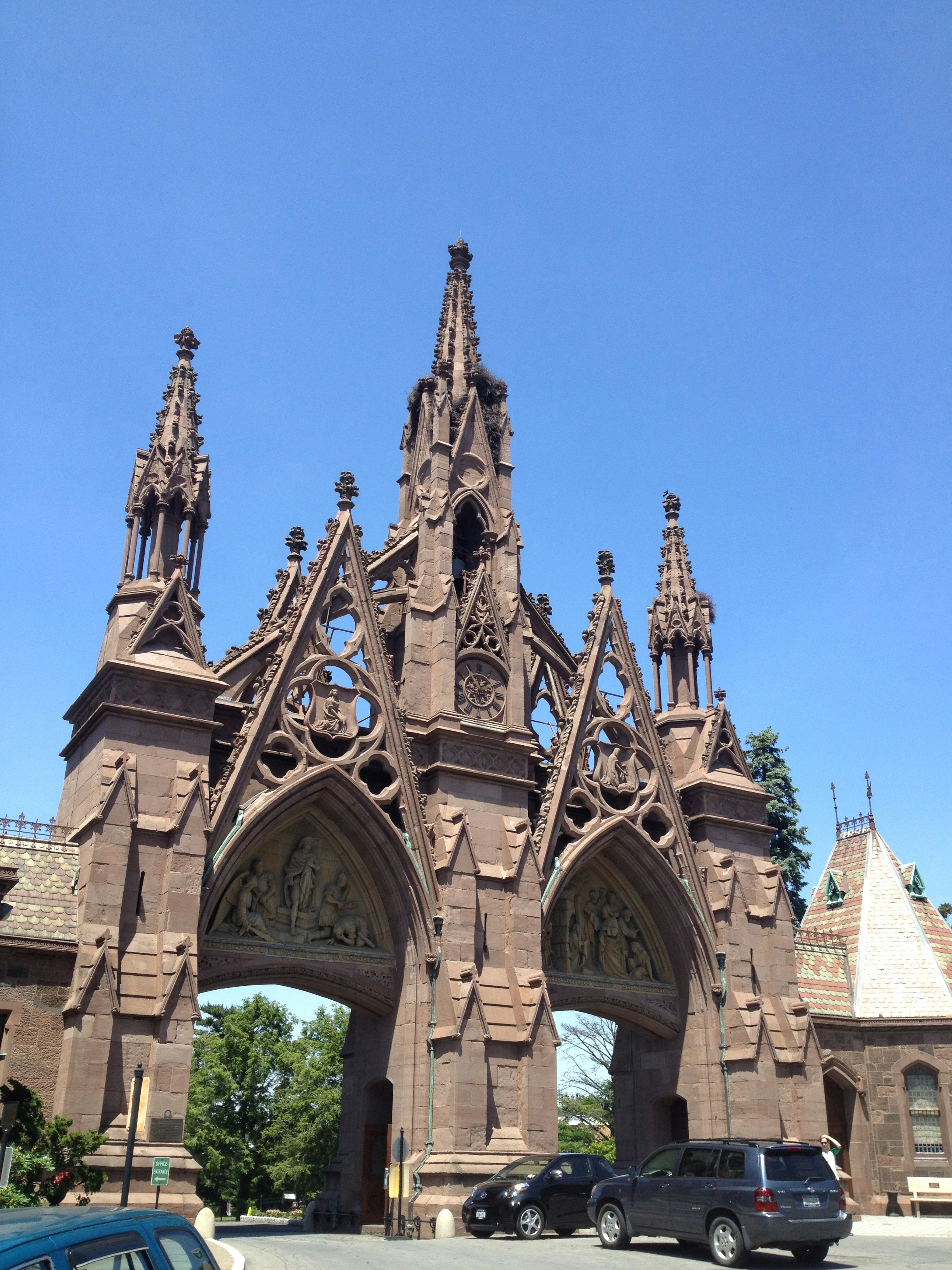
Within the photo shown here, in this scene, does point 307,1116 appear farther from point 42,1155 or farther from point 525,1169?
point 42,1155

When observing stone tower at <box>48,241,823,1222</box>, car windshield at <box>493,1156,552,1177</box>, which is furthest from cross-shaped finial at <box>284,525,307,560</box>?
car windshield at <box>493,1156,552,1177</box>

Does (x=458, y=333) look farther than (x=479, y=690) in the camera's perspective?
Yes

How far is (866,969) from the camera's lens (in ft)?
115

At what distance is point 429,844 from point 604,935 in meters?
6.24

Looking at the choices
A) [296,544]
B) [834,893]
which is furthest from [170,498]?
[834,893]

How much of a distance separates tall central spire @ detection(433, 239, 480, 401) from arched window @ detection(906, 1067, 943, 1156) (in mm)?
22762

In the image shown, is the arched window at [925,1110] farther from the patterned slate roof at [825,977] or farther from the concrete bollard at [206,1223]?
the concrete bollard at [206,1223]

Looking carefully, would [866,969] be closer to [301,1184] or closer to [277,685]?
[277,685]

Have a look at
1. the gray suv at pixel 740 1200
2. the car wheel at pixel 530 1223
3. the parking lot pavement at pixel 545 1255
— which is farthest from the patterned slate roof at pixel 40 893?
the gray suv at pixel 740 1200

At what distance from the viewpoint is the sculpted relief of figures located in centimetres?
2545

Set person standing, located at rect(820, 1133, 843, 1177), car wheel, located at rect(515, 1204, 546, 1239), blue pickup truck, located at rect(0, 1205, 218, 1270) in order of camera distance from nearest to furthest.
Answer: blue pickup truck, located at rect(0, 1205, 218, 1270) < car wheel, located at rect(515, 1204, 546, 1239) < person standing, located at rect(820, 1133, 843, 1177)

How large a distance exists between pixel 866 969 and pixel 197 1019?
2106 centimetres

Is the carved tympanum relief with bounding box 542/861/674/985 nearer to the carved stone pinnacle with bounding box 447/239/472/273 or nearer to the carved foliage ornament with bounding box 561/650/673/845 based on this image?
the carved foliage ornament with bounding box 561/650/673/845

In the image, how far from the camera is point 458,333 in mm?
36344
